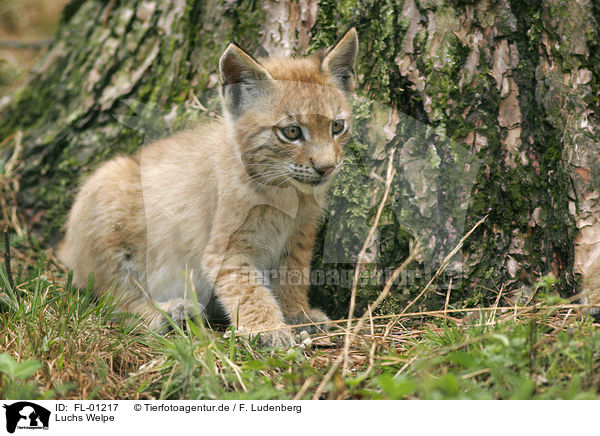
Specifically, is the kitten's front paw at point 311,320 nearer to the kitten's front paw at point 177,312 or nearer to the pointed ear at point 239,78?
the kitten's front paw at point 177,312

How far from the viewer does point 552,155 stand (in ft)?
10.1

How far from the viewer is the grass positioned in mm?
2100

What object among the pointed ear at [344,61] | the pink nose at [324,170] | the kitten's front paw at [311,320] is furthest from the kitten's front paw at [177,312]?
the pointed ear at [344,61]

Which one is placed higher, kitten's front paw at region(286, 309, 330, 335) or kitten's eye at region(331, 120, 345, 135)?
kitten's eye at region(331, 120, 345, 135)

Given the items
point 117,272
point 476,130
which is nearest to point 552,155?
point 476,130

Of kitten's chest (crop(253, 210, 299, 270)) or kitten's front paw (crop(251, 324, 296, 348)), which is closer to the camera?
kitten's front paw (crop(251, 324, 296, 348))

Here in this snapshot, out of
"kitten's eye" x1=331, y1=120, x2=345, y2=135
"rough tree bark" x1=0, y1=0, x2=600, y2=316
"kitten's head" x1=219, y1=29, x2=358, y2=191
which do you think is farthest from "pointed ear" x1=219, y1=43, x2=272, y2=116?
"rough tree bark" x1=0, y1=0, x2=600, y2=316

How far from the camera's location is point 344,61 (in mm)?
3232

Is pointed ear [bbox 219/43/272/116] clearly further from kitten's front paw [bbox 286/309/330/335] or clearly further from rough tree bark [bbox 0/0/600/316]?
kitten's front paw [bbox 286/309/330/335]

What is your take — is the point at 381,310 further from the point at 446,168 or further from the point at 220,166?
the point at 220,166
